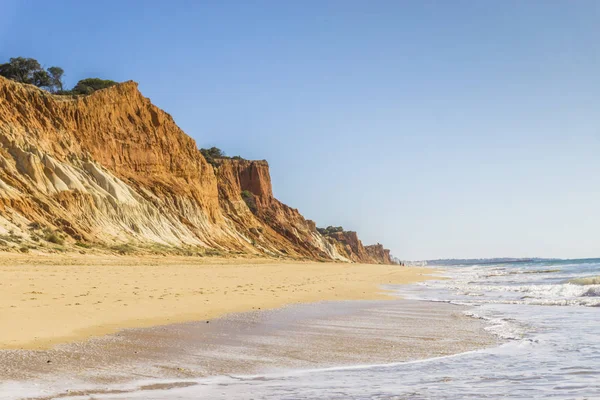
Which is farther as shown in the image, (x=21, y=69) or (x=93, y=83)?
(x=93, y=83)

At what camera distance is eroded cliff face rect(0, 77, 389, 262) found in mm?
36447

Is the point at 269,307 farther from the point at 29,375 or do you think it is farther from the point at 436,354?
the point at 29,375

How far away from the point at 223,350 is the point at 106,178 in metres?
42.0

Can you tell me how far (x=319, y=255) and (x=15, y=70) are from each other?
170ft

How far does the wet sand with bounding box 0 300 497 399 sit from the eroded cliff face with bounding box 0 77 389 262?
20528 mm

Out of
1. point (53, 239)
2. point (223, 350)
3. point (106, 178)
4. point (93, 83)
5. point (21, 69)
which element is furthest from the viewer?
point (93, 83)

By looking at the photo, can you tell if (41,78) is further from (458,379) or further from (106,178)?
(458,379)

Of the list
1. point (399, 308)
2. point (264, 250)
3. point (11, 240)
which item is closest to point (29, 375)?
point (399, 308)

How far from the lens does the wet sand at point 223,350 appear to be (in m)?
5.42

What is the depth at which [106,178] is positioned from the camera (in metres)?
46.5

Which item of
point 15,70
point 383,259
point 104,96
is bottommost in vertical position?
point 383,259

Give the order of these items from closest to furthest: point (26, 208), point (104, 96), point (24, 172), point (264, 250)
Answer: point (26, 208)
point (24, 172)
point (104, 96)
point (264, 250)

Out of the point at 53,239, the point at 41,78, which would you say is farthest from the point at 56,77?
the point at 53,239

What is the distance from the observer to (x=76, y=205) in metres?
40.0
